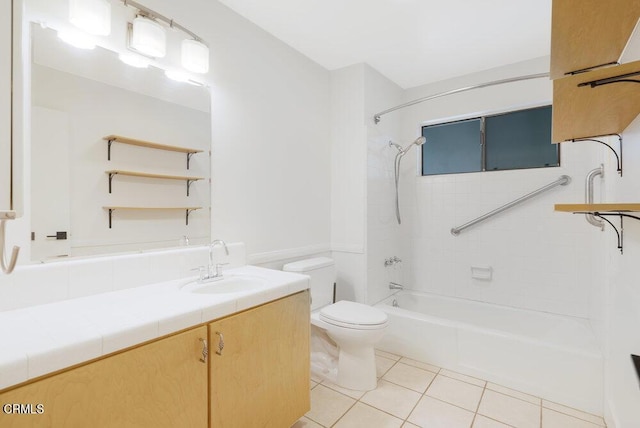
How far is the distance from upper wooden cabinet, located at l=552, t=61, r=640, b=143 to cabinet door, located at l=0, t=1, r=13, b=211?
1.46 metres

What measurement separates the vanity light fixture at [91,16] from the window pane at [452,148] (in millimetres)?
2781

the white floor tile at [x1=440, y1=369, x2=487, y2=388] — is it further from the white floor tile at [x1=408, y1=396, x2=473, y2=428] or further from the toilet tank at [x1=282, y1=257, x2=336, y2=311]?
the toilet tank at [x1=282, y1=257, x2=336, y2=311]

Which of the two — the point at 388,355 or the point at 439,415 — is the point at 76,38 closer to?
the point at 439,415

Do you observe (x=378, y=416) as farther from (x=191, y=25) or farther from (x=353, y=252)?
(x=191, y=25)

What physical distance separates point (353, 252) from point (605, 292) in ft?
5.36

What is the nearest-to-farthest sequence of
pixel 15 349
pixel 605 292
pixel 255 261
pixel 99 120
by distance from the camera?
pixel 15 349 < pixel 99 120 < pixel 605 292 < pixel 255 261

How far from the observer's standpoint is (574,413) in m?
1.74

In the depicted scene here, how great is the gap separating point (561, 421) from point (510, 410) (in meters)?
0.24

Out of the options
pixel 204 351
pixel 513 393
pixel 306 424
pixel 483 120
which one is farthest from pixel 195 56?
pixel 513 393

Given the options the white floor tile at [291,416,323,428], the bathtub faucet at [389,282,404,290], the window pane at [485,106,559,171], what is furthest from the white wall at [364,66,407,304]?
the white floor tile at [291,416,323,428]

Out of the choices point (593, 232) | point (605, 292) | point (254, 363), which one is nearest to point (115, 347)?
point (254, 363)

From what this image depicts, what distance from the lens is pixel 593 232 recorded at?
221 centimetres

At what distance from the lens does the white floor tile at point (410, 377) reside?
2.02 meters

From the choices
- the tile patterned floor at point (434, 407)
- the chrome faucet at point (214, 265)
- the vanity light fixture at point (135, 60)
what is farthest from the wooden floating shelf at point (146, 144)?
the tile patterned floor at point (434, 407)
